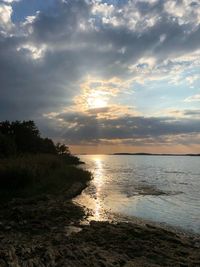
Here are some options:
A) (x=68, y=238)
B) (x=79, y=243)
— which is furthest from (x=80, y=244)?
(x=68, y=238)

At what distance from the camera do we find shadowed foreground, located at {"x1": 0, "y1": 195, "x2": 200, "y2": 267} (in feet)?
41.8

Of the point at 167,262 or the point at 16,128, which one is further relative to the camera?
the point at 16,128

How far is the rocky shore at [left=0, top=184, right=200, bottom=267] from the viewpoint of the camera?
1272cm

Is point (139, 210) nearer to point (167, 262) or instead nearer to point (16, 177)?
point (16, 177)

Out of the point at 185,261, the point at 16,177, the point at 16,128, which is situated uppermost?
the point at 16,128

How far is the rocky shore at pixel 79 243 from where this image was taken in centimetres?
1272

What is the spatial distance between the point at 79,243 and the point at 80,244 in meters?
0.21

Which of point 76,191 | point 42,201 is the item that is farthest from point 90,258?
point 76,191

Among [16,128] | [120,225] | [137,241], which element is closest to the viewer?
[137,241]

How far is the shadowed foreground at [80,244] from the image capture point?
41.8ft

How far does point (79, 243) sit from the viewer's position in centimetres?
1530

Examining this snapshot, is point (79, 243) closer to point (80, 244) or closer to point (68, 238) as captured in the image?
point (80, 244)

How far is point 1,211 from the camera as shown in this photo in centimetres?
2250

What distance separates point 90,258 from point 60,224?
7.46 meters
